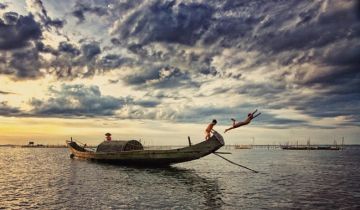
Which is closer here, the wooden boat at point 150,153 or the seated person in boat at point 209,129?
the seated person in boat at point 209,129

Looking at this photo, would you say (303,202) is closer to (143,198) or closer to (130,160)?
(143,198)

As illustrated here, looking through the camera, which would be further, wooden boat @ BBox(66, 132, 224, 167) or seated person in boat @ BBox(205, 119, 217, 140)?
wooden boat @ BBox(66, 132, 224, 167)

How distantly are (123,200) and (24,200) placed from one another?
18.9ft

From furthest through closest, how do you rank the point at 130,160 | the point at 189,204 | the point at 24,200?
the point at 130,160
the point at 24,200
the point at 189,204

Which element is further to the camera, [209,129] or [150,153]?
[150,153]

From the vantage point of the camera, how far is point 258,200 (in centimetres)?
1947

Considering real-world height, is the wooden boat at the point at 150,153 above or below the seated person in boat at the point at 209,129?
below

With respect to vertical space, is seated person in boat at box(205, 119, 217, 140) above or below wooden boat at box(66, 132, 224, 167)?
above

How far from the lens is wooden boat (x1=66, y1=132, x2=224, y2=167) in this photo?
31214 millimetres

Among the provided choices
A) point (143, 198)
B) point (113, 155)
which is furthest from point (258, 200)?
point (113, 155)

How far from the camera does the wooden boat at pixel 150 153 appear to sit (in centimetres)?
3121

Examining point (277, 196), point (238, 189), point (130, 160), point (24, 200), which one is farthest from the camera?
point (130, 160)

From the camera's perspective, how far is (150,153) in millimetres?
36156

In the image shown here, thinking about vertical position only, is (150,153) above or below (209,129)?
below
